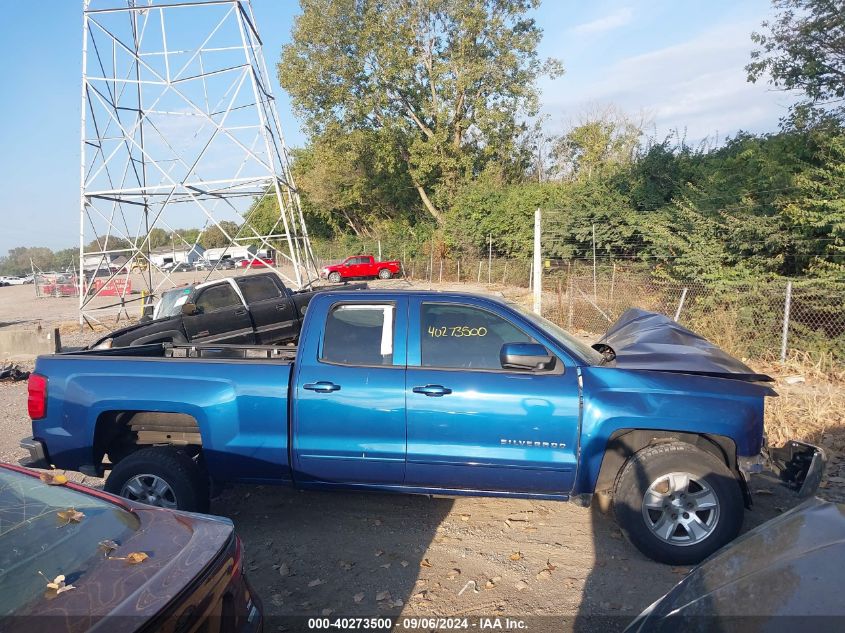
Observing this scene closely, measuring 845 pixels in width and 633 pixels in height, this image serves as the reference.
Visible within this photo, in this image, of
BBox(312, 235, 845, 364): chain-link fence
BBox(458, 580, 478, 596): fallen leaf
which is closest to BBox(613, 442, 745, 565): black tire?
BBox(458, 580, 478, 596): fallen leaf

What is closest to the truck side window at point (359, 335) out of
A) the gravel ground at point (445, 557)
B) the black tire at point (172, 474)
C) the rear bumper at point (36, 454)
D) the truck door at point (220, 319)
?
the black tire at point (172, 474)

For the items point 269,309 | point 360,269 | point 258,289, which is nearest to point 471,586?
point 269,309

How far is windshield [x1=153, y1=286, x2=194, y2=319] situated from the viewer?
432 inches

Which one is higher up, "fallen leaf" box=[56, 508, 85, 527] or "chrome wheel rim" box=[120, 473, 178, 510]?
"fallen leaf" box=[56, 508, 85, 527]

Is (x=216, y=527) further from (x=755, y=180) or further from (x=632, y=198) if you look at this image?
(x=632, y=198)

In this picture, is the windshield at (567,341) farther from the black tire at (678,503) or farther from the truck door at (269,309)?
the truck door at (269,309)

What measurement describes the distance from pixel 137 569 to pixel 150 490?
2277 millimetres

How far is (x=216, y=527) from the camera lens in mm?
2438

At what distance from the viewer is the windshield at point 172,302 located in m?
11.0

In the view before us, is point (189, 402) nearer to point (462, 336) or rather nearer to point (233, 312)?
point (462, 336)

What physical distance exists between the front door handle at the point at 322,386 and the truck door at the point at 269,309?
659cm

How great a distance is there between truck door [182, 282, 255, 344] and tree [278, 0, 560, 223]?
84.8ft

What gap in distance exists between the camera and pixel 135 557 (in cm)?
213

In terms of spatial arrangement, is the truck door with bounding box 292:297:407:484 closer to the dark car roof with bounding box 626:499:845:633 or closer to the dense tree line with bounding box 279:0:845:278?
the dark car roof with bounding box 626:499:845:633
